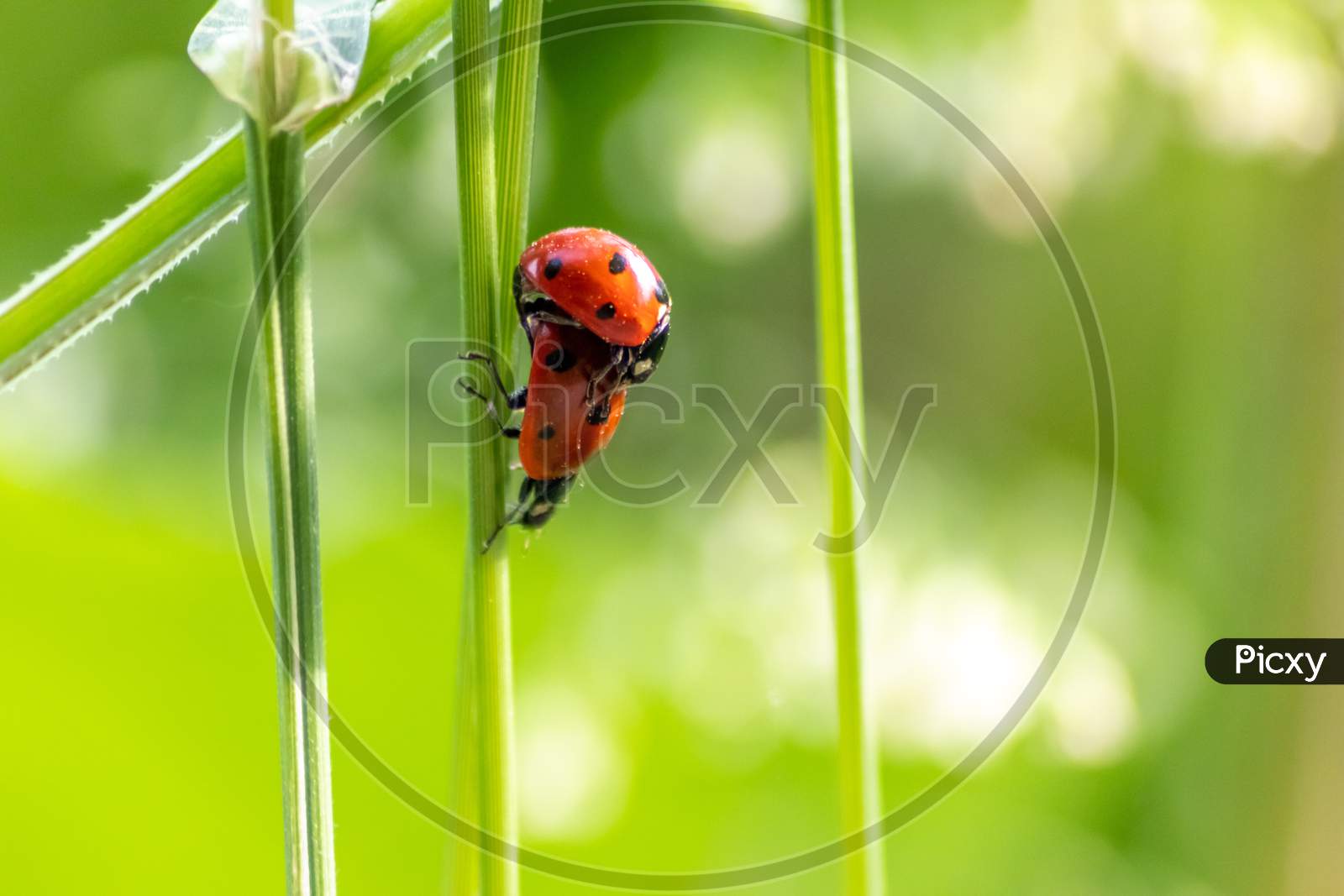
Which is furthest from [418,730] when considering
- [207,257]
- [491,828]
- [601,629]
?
[491,828]

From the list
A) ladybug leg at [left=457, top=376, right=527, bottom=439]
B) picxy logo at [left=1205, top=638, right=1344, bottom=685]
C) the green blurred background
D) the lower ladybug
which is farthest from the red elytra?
picxy logo at [left=1205, top=638, right=1344, bottom=685]

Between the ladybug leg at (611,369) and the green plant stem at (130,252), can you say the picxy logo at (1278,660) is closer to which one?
the ladybug leg at (611,369)

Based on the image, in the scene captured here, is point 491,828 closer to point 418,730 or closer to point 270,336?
point 270,336

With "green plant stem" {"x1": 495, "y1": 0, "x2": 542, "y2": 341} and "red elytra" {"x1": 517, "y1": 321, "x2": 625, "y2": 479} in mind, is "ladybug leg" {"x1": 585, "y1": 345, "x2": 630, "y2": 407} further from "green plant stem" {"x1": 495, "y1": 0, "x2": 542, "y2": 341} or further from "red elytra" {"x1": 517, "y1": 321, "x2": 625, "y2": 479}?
"green plant stem" {"x1": 495, "y1": 0, "x2": 542, "y2": 341}

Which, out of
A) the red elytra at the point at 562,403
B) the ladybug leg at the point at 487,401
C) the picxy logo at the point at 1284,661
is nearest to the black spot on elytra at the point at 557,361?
the red elytra at the point at 562,403

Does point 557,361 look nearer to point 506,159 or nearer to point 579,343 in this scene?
point 579,343

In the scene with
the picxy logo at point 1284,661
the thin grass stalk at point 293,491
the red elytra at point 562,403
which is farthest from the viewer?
the picxy logo at point 1284,661

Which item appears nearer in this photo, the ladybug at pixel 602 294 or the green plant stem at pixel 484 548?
the green plant stem at pixel 484 548
